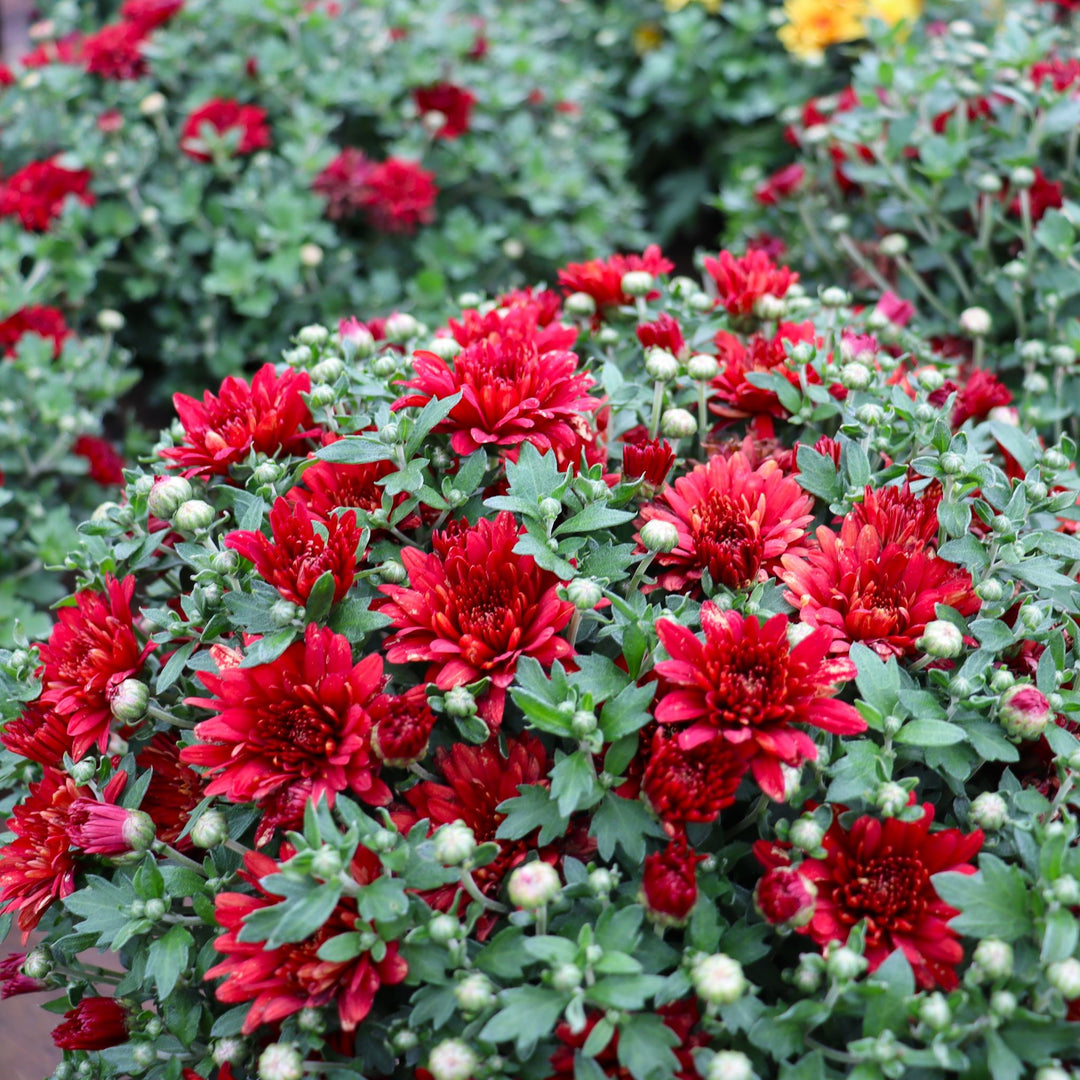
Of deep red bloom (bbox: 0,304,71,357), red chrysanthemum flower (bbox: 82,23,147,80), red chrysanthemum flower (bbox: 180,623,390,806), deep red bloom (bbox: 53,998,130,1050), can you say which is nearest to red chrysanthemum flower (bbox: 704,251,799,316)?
red chrysanthemum flower (bbox: 180,623,390,806)

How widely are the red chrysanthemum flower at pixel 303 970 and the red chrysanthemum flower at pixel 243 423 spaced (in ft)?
1.92

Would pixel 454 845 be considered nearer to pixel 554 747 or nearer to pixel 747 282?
pixel 554 747

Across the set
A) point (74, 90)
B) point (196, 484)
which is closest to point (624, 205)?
point (74, 90)

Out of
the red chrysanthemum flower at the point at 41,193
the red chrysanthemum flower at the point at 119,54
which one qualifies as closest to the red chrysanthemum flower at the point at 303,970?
→ the red chrysanthemum flower at the point at 41,193

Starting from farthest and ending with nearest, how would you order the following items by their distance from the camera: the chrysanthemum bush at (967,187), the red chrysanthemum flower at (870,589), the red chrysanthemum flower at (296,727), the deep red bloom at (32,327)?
the deep red bloom at (32,327)
the chrysanthemum bush at (967,187)
the red chrysanthemum flower at (870,589)
the red chrysanthemum flower at (296,727)

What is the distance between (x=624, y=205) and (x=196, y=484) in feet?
7.58

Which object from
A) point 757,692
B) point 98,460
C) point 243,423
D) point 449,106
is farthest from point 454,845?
point 449,106

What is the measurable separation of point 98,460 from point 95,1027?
1546 mm

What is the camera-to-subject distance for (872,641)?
1.18 metres

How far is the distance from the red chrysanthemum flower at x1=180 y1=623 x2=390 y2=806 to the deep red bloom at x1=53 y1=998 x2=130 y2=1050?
386 mm

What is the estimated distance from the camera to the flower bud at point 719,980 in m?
0.94

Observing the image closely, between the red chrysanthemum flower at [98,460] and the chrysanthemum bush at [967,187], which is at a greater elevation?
the chrysanthemum bush at [967,187]

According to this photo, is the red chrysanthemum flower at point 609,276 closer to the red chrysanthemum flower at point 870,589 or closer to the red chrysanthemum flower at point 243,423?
the red chrysanthemum flower at point 243,423

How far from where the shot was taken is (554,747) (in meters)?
1.25
